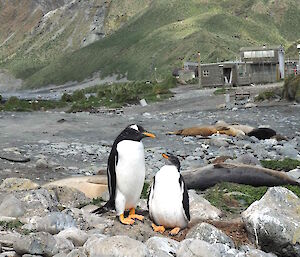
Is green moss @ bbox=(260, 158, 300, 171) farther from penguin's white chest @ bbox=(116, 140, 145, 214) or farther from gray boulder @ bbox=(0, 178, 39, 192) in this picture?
penguin's white chest @ bbox=(116, 140, 145, 214)

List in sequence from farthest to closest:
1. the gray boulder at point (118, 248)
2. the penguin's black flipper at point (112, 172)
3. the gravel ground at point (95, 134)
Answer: the gravel ground at point (95, 134), the penguin's black flipper at point (112, 172), the gray boulder at point (118, 248)

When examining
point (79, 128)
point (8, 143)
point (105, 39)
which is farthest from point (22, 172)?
point (105, 39)

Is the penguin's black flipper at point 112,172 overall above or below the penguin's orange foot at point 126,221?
above

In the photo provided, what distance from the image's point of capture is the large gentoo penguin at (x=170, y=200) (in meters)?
6.96

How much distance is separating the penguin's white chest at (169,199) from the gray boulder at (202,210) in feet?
2.28

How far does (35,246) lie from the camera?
5.88m

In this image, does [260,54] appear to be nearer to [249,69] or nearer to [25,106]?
[249,69]

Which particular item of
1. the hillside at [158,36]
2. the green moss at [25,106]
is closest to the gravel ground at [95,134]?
the green moss at [25,106]

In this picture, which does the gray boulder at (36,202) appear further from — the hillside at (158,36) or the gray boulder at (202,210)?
the hillside at (158,36)

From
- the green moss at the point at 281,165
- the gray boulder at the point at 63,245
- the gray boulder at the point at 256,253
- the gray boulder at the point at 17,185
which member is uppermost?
→ the gray boulder at the point at 63,245

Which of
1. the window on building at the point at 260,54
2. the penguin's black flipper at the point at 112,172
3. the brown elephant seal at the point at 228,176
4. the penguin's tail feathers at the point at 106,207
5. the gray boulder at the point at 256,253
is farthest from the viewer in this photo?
the window on building at the point at 260,54

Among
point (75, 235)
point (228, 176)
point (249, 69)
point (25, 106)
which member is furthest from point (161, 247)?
point (249, 69)

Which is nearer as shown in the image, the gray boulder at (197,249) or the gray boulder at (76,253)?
the gray boulder at (76,253)

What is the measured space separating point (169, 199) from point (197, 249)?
46.0 inches
